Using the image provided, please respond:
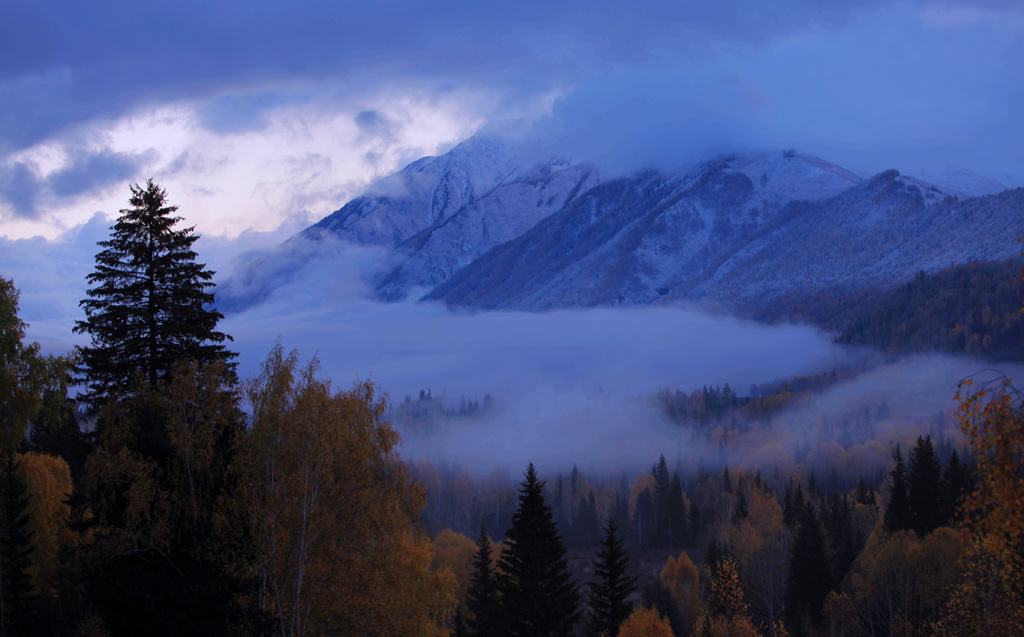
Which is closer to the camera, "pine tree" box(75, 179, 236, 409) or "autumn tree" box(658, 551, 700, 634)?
"pine tree" box(75, 179, 236, 409)

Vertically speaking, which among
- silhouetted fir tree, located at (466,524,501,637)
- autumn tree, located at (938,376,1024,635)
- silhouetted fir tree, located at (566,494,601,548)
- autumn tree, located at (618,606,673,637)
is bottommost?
silhouetted fir tree, located at (566,494,601,548)

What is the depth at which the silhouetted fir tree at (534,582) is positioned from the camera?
145 ft

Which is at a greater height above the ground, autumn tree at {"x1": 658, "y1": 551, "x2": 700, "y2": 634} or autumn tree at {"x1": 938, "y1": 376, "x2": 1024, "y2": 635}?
autumn tree at {"x1": 938, "y1": 376, "x2": 1024, "y2": 635}

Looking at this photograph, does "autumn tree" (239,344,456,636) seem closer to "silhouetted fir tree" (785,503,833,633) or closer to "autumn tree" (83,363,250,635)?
"autumn tree" (83,363,250,635)

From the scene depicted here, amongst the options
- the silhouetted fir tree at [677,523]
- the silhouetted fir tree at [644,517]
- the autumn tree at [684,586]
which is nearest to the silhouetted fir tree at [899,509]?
the autumn tree at [684,586]

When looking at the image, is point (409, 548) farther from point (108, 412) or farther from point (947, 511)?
point (947, 511)

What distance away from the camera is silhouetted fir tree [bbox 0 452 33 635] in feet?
132

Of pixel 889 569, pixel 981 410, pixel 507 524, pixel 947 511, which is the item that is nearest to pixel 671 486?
pixel 507 524

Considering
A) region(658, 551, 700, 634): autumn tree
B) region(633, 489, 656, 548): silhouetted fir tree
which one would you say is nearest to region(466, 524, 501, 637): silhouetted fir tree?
region(658, 551, 700, 634): autumn tree

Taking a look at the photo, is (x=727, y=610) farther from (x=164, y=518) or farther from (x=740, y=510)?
(x=164, y=518)

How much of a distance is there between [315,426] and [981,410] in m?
20.0

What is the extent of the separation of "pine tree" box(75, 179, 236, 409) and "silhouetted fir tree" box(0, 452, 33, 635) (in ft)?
43.0

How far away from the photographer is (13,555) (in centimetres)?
4075

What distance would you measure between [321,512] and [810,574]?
209ft
